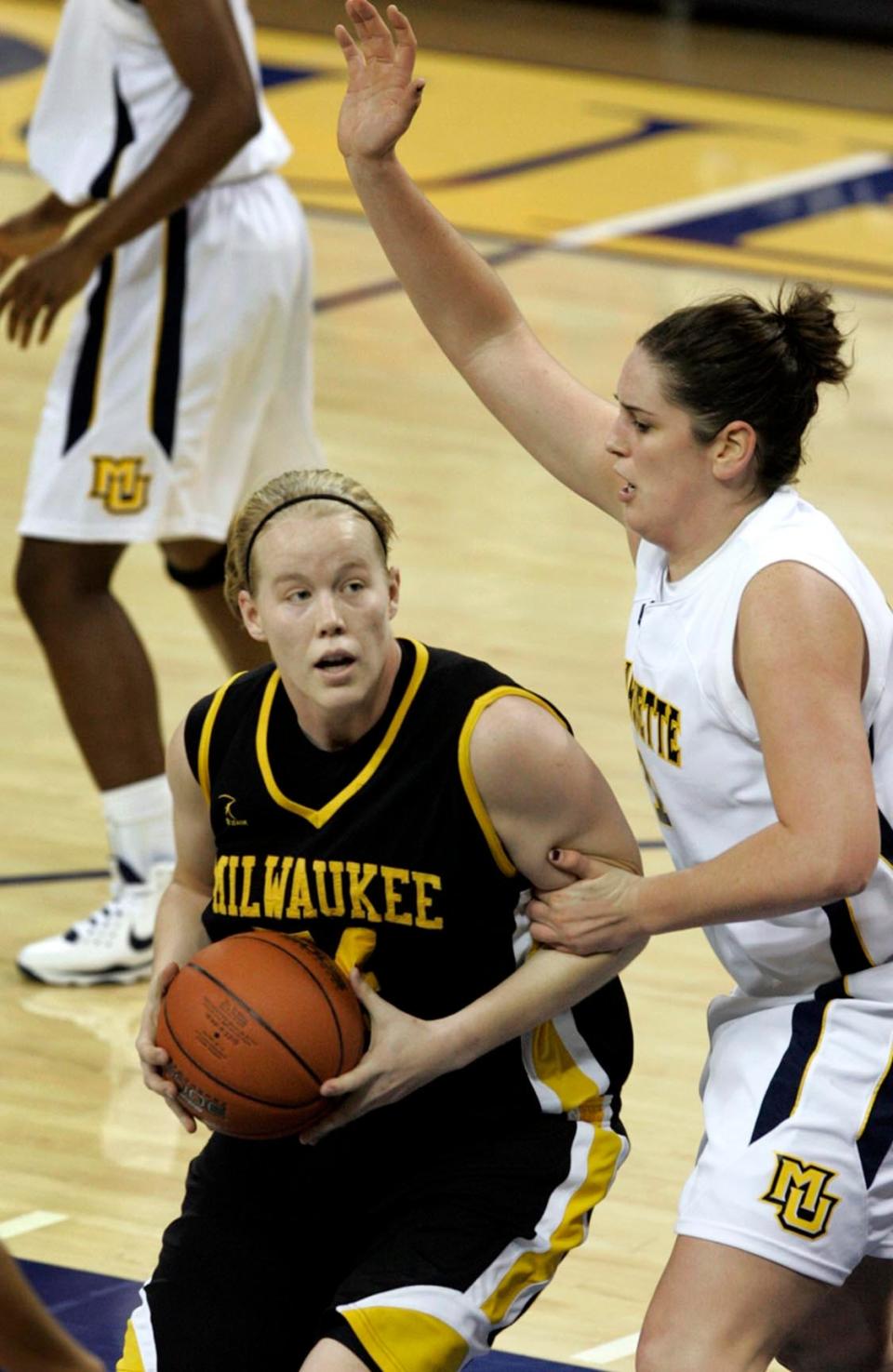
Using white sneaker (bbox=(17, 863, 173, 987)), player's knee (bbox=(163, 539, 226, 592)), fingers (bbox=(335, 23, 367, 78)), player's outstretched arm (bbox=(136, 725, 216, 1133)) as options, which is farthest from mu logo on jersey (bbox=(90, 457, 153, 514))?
player's outstretched arm (bbox=(136, 725, 216, 1133))

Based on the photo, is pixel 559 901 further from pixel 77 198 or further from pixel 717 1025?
pixel 77 198

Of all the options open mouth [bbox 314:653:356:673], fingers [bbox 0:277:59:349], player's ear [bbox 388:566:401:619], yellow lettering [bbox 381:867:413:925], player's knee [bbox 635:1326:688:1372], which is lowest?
player's knee [bbox 635:1326:688:1372]

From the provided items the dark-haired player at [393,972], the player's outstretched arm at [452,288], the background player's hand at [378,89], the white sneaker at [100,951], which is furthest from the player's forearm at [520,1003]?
the white sneaker at [100,951]

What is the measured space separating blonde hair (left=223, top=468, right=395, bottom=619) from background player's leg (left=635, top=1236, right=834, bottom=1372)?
3.14 feet

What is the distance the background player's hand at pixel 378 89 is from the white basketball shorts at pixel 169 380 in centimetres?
162

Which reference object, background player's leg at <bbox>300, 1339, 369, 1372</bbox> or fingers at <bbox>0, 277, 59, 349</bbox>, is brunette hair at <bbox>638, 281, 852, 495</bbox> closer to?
A: background player's leg at <bbox>300, 1339, 369, 1372</bbox>

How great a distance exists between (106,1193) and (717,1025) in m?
1.35

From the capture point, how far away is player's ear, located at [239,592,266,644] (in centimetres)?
319

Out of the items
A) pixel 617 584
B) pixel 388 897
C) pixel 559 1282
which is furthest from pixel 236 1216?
pixel 617 584

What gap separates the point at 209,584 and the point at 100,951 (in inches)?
33.5

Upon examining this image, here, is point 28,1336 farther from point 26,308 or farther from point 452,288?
point 26,308

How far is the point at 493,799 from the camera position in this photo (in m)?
3.06

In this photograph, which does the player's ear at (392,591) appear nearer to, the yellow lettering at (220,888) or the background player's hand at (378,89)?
the yellow lettering at (220,888)

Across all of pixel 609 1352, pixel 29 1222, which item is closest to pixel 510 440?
pixel 29 1222
